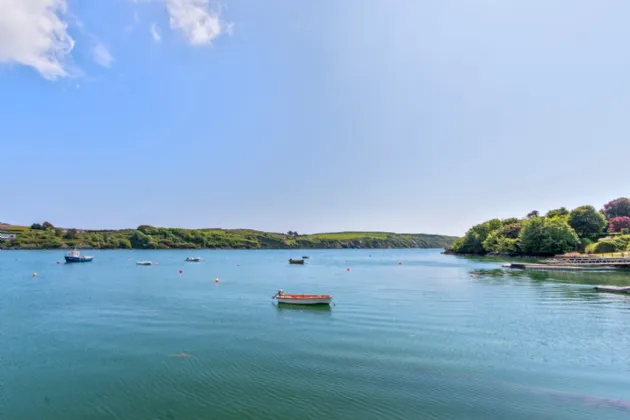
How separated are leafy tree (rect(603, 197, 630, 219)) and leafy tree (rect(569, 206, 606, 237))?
4186cm

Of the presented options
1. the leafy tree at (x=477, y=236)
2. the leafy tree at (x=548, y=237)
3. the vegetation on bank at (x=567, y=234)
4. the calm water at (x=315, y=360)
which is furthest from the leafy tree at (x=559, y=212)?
the calm water at (x=315, y=360)

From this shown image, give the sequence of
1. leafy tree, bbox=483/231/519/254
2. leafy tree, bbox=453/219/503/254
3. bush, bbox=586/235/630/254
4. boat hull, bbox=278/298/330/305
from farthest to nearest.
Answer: leafy tree, bbox=453/219/503/254
leafy tree, bbox=483/231/519/254
bush, bbox=586/235/630/254
boat hull, bbox=278/298/330/305

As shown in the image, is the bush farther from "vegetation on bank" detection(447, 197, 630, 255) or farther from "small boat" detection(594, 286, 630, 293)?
"small boat" detection(594, 286, 630, 293)

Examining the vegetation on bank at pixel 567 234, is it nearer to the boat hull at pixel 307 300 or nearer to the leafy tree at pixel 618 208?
the leafy tree at pixel 618 208

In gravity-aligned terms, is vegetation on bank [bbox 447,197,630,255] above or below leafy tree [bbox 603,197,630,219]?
below

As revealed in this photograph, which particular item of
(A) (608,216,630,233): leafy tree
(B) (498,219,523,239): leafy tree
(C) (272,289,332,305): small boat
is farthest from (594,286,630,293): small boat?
(A) (608,216,630,233): leafy tree

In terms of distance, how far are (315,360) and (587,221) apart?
5264 inches

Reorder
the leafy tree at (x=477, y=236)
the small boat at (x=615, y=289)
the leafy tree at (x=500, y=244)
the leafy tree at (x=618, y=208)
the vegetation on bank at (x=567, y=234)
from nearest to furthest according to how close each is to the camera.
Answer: the small boat at (x=615, y=289), the vegetation on bank at (x=567, y=234), the leafy tree at (x=500, y=244), the leafy tree at (x=618, y=208), the leafy tree at (x=477, y=236)

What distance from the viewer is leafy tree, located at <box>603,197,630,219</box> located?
149000mm

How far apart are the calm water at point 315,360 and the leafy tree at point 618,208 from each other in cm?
14739

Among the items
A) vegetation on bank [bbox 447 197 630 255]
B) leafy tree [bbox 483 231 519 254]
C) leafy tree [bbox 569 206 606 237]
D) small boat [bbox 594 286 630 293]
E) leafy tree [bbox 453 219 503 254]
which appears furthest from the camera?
leafy tree [bbox 453 219 503 254]

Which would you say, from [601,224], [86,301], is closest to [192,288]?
[86,301]

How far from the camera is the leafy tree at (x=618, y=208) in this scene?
14900 centimetres

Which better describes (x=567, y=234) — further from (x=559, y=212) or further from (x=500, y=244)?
(x=559, y=212)
